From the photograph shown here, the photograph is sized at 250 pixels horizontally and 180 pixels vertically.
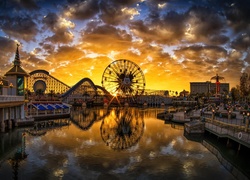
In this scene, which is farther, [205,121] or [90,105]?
[90,105]

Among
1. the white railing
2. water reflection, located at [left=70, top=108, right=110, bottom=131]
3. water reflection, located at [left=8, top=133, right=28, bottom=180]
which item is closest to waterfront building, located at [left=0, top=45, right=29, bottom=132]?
the white railing

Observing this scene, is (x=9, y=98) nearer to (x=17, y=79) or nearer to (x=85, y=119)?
(x=17, y=79)

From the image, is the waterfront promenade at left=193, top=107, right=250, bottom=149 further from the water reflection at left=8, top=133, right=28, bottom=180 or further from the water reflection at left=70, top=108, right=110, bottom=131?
the water reflection at left=70, top=108, right=110, bottom=131

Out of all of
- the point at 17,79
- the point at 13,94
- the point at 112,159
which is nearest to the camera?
the point at 112,159

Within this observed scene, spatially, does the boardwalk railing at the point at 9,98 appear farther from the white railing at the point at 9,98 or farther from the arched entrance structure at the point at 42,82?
the arched entrance structure at the point at 42,82

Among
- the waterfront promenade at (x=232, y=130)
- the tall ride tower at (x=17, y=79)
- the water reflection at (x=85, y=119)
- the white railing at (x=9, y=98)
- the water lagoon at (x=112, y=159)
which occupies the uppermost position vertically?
the tall ride tower at (x=17, y=79)

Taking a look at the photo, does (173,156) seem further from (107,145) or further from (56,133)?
(56,133)

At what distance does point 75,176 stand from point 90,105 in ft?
323

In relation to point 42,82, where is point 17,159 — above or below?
below

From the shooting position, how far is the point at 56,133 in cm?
3516

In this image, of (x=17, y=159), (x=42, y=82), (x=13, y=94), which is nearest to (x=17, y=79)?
(x=13, y=94)

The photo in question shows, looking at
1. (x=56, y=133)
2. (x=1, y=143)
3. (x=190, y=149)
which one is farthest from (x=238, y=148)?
(x=1, y=143)

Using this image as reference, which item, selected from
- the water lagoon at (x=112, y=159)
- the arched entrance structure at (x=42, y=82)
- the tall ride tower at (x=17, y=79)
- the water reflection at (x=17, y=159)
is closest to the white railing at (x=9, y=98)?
the tall ride tower at (x=17, y=79)

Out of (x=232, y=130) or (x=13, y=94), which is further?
(x=13, y=94)
